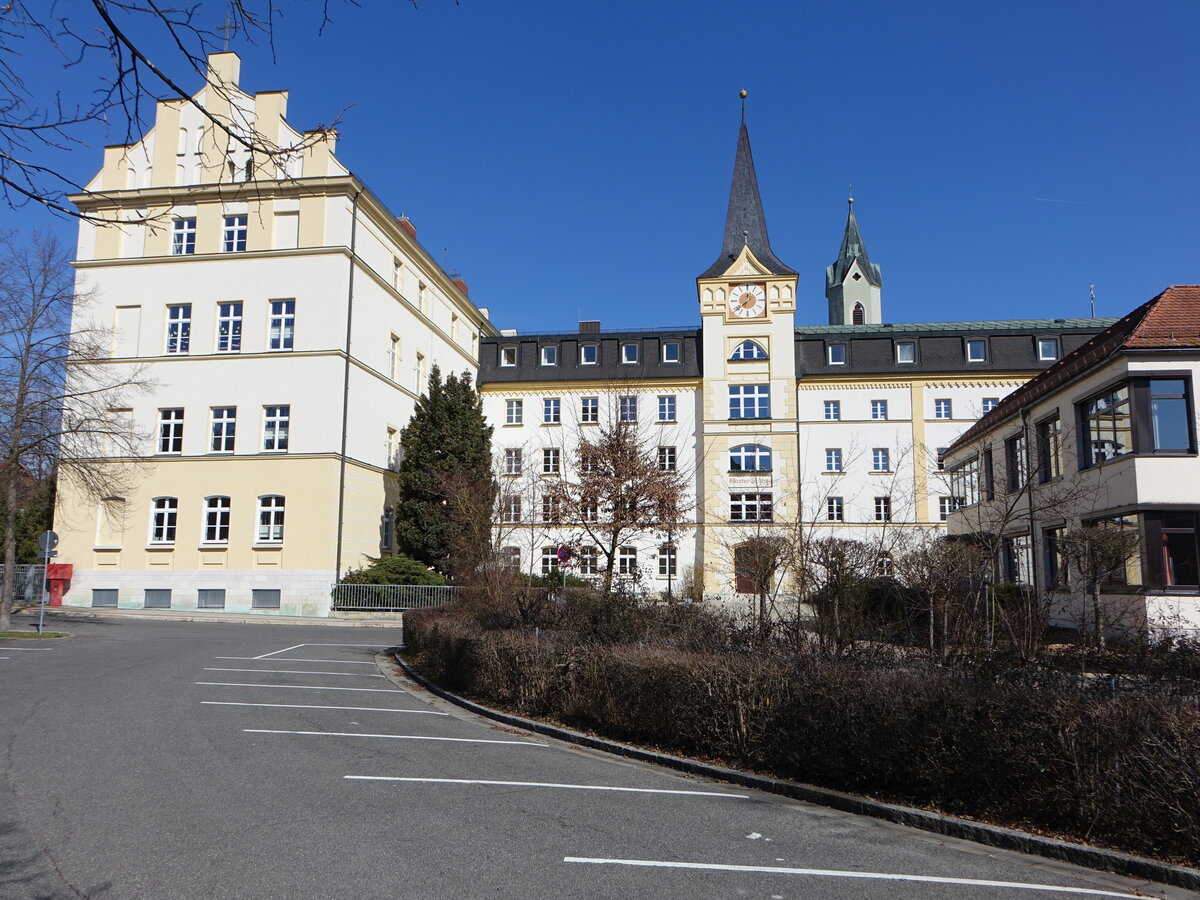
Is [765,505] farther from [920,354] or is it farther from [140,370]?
[140,370]

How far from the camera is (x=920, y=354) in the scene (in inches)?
1897

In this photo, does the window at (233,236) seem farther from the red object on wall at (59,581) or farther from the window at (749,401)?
the window at (749,401)

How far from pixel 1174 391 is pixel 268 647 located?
20870 millimetres

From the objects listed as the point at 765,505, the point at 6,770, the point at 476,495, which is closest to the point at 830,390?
the point at 765,505

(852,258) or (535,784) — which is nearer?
(535,784)

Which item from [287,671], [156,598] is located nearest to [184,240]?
[156,598]

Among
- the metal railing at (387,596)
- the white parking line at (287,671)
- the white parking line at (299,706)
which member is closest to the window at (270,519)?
the metal railing at (387,596)

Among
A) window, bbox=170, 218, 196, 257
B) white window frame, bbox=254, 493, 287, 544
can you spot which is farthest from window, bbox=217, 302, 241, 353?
white window frame, bbox=254, 493, 287, 544

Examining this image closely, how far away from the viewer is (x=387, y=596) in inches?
1207

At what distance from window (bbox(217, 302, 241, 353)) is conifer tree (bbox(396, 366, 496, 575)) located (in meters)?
7.73

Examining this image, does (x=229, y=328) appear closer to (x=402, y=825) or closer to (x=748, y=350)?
(x=748, y=350)

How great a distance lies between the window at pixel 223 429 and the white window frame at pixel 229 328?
7.88 feet

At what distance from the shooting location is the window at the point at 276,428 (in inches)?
1310

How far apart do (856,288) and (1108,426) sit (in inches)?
2650
